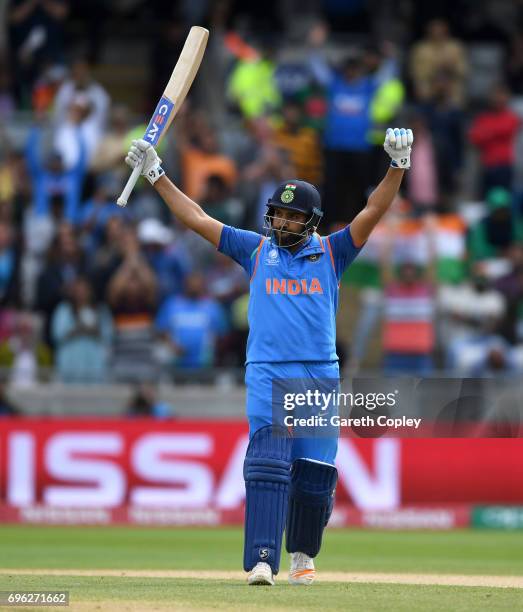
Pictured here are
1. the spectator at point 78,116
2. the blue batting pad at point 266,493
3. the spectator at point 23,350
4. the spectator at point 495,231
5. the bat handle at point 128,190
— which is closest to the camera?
the blue batting pad at point 266,493

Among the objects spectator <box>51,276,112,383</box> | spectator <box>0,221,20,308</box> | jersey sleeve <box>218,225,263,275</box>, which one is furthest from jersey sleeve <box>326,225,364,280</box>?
spectator <box>0,221,20,308</box>

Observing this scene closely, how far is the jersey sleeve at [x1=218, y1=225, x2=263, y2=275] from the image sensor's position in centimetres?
820

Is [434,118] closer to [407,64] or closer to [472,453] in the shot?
[407,64]

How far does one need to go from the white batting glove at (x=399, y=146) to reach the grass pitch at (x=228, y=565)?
2120 mm

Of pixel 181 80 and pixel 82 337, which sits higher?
pixel 181 80

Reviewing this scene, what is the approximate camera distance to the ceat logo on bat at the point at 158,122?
866cm

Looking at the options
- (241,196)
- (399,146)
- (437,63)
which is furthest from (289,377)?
(437,63)

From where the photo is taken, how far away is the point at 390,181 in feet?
26.0

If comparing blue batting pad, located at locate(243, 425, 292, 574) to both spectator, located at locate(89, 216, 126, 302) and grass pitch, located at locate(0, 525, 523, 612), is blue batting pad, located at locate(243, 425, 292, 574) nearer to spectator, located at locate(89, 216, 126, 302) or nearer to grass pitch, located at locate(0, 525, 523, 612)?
grass pitch, located at locate(0, 525, 523, 612)

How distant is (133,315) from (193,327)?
0.64 metres

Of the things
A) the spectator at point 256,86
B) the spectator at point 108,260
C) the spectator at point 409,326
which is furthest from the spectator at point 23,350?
the spectator at point 256,86

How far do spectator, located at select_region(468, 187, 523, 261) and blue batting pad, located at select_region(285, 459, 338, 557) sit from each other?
31.8ft

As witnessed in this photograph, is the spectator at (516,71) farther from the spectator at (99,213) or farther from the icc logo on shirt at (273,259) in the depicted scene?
the icc logo on shirt at (273,259)

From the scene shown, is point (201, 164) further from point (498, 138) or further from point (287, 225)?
point (287, 225)
